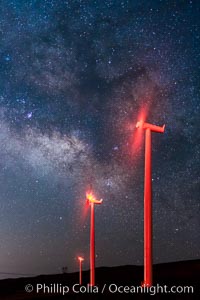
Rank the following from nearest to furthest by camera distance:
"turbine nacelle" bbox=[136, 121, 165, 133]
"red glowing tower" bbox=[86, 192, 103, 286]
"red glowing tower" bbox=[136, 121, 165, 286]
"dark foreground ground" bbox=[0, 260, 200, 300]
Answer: "red glowing tower" bbox=[136, 121, 165, 286] < "turbine nacelle" bbox=[136, 121, 165, 133] < "red glowing tower" bbox=[86, 192, 103, 286] < "dark foreground ground" bbox=[0, 260, 200, 300]

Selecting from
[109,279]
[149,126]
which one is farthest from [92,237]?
[109,279]

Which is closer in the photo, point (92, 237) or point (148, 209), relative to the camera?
point (148, 209)

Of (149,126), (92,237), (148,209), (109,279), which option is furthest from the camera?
(109,279)

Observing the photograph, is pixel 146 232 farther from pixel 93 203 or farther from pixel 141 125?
pixel 93 203

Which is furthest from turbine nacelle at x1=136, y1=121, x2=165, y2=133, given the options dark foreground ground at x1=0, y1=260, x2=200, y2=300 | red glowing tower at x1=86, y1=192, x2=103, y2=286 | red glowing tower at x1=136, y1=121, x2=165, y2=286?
dark foreground ground at x1=0, y1=260, x2=200, y2=300

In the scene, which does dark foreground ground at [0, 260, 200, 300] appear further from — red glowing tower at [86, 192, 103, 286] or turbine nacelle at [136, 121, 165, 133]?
turbine nacelle at [136, 121, 165, 133]

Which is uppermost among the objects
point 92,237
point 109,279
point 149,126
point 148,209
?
point 109,279

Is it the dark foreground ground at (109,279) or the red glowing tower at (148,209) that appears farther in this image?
the dark foreground ground at (109,279)

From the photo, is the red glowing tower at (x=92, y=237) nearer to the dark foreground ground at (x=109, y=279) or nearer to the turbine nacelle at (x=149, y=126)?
the dark foreground ground at (x=109, y=279)

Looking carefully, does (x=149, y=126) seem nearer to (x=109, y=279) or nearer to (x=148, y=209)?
(x=148, y=209)

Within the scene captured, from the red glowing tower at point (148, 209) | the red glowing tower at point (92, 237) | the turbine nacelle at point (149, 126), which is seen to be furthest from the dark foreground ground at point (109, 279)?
the red glowing tower at point (148, 209)

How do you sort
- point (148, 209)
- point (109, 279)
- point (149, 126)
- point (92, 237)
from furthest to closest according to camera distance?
point (109, 279) < point (92, 237) < point (149, 126) < point (148, 209)

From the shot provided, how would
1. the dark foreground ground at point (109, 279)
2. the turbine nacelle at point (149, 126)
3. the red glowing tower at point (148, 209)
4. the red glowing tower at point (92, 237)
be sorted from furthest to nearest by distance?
1. the dark foreground ground at point (109, 279)
2. the red glowing tower at point (92, 237)
3. the turbine nacelle at point (149, 126)
4. the red glowing tower at point (148, 209)

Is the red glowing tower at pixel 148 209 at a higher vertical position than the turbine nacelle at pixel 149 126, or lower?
lower
